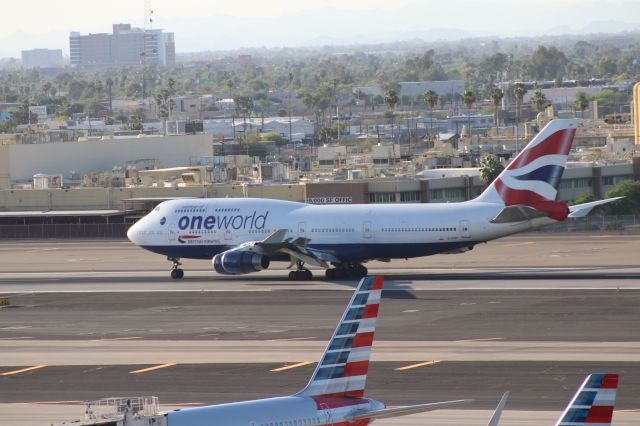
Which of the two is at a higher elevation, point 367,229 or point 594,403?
point 594,403

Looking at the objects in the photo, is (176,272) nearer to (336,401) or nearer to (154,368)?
(154,368)

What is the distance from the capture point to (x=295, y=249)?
212 ft

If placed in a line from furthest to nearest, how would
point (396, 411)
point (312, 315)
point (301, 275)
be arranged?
point (301, 275) → point (312, 315) → point (396, 411)

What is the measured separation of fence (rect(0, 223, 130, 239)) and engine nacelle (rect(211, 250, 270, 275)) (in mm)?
39741

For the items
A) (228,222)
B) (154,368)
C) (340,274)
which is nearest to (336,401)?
(154,368)

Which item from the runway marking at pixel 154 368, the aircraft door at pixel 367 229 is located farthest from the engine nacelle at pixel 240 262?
the runway marking at pixel 154 368

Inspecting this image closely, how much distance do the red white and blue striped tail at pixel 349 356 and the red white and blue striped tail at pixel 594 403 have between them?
4.80m

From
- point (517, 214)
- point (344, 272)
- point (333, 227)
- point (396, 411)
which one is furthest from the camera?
point (344, 272)

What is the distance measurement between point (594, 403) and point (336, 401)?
5.16 metres

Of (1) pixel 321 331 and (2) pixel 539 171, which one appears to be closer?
(1) pixel 321 331

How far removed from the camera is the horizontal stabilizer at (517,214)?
2420 inches

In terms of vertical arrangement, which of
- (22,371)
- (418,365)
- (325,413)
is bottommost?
(22,371)

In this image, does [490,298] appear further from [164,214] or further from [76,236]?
[76,236]

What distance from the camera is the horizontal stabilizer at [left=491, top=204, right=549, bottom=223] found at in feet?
202
